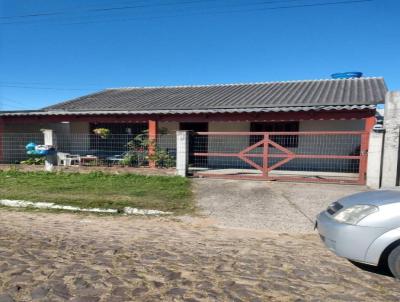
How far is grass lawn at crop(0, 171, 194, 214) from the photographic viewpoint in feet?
22.5

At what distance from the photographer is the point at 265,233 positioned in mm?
5074

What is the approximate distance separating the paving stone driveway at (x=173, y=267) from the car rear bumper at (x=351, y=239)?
0.28m

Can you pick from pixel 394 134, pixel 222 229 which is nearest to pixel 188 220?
pixel 222 229

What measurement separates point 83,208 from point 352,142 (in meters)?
10.0

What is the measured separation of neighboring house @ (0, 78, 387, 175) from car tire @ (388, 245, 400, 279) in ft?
26.2

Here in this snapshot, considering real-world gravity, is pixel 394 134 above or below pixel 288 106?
A: below

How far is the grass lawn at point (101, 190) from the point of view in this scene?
686 cm

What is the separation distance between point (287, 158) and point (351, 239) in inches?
265

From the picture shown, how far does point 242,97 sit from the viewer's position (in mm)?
14078

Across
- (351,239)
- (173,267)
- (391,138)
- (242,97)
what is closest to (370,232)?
(351,239)

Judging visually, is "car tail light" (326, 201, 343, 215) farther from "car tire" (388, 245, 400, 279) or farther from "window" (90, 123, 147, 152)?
"window" (90, 123, 147, 152)

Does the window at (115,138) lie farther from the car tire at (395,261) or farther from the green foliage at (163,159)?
the car tire at (395,261)

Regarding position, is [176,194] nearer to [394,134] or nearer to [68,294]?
[68,294]

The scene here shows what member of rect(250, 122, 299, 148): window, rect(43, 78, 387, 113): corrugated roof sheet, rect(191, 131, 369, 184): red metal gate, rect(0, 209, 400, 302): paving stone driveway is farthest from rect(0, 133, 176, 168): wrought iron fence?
rect(0, 209, 400, 302): paving stone driveway
